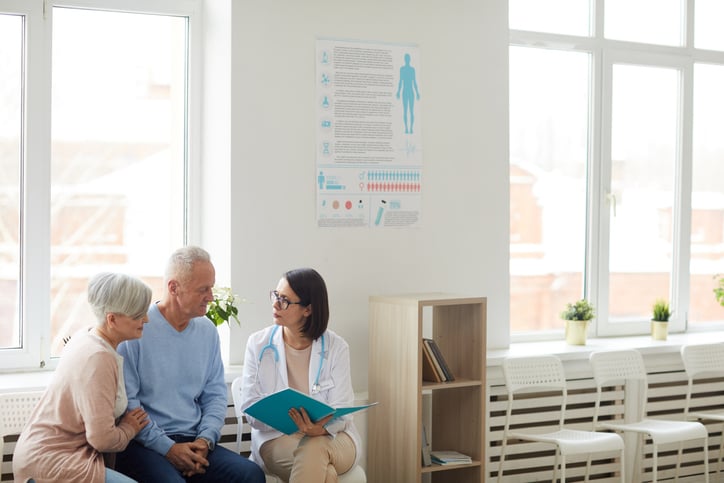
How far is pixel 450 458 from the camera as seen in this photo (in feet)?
14.7

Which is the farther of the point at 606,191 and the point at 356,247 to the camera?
the point at 606,191

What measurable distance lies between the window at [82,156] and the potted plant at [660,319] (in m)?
2.83

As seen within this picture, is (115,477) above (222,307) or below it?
below

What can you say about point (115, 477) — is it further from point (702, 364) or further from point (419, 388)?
point (702, 364)

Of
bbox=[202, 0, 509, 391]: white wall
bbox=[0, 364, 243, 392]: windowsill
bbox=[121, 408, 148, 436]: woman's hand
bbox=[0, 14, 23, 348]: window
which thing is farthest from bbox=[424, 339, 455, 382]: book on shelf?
bbox=[0, 14, 23, 348]: window

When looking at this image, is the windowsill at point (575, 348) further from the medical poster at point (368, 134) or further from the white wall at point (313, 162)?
the medical poster at point (368, 134)

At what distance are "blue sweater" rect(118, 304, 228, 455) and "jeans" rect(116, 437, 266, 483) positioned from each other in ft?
0.15

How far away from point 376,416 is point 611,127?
7.78 feet

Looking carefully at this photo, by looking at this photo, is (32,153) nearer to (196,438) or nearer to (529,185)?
(196,438)

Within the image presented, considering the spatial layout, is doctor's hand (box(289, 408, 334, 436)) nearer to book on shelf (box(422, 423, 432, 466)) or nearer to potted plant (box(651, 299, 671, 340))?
book on shelf (box(422, 423, 432, 466))

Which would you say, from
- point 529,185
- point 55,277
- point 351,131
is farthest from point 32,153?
point 529,185

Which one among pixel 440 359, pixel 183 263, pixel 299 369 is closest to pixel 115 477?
pixel 183 263

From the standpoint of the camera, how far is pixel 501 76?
504 centimetres

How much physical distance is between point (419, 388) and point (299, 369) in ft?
1.89
